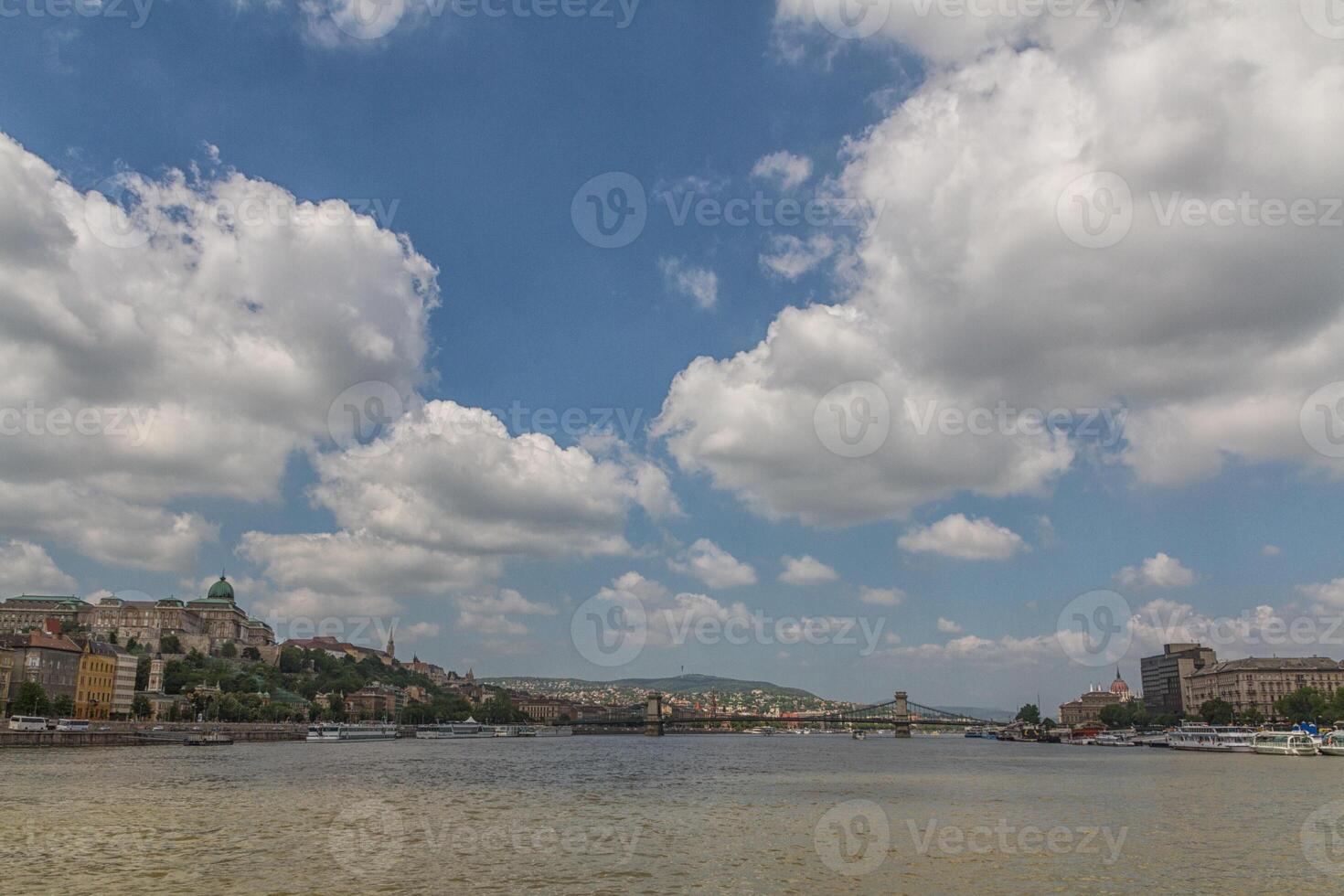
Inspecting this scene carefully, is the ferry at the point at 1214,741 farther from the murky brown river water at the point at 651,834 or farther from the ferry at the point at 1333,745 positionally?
the murky brown river water at the point at 651,834

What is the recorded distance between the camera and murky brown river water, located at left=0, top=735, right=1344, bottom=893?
90.2 ft

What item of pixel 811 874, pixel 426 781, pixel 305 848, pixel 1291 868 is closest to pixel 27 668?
pixel 426 781

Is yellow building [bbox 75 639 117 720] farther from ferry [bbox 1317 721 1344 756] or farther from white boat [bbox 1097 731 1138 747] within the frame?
white boat [bbox 1097 731 1138 747]

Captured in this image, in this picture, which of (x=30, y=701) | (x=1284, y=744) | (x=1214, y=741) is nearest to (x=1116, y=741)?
(x=1214, y=741)

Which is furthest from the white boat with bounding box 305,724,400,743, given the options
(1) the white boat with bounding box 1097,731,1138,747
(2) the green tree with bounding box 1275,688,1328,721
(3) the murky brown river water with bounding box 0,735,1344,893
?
(2) the green tree with bounding box 1275,688,1328,721

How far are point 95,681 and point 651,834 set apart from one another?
145331 millimetres

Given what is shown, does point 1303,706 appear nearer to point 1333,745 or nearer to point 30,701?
point 1333,745

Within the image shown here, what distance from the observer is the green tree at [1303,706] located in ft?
540

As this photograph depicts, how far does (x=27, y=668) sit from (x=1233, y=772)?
145192mm

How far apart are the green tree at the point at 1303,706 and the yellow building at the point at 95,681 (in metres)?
195

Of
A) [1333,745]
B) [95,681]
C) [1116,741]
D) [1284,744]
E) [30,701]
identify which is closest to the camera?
[1333,745]

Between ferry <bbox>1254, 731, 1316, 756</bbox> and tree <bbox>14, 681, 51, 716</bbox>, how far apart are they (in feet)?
508

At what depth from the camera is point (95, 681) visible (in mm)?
151125

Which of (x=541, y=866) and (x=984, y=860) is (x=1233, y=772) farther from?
(x=541, y=866)
